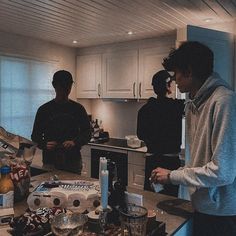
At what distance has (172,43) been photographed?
3.25 meters

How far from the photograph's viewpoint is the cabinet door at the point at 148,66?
3312mm

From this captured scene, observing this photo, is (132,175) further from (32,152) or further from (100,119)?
(32,152)

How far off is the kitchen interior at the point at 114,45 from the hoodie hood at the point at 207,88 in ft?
1.62

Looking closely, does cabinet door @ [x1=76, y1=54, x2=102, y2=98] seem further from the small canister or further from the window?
the small canister

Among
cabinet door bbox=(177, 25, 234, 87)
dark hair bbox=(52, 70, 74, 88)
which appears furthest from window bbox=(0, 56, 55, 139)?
cabinet door bbox=(177, 25, 234, 87)

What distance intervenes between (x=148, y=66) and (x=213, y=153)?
2.49 m

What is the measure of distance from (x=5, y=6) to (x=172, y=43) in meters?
1.83

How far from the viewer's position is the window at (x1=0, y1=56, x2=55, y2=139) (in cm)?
326

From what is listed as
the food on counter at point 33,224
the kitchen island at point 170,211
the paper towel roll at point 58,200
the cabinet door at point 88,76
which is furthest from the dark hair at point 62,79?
the cabinet door at point 88,76

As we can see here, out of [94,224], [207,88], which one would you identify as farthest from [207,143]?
[94,224]

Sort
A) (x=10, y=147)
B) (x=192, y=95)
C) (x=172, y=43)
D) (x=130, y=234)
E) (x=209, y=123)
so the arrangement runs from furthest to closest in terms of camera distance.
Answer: (x=172, y=43) → (x=10, y=147) → (x=192, y=95) → (x=209, y=123) → (x=130, y=234)

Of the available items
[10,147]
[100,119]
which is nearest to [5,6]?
[10,147]

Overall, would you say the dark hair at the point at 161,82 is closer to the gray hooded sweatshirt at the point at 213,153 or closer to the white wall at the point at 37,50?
the gray hooded sweatshirt at the point at 213,153

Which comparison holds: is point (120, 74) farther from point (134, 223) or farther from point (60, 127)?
point (134, 223)
